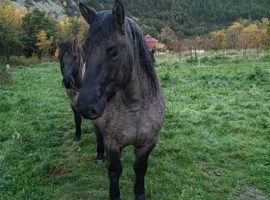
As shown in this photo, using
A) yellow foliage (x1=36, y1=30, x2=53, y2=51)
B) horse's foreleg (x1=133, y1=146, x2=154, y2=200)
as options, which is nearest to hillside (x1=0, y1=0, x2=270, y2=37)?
yellow foliage (x1=36, y1=30, x2=53, y2=51)

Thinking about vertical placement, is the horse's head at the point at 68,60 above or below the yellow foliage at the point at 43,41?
above

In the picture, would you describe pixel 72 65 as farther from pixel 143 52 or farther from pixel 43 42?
pixel 43 42

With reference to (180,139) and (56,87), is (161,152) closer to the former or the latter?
(180,139)

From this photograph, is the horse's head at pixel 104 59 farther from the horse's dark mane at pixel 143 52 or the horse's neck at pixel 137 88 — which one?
the horse's neck at pixel 137 88

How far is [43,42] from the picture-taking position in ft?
161

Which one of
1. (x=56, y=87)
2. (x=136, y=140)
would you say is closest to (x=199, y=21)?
(x=56, y=87)

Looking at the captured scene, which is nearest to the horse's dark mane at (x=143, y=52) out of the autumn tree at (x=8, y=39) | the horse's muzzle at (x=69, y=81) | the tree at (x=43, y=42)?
the horse's muzzle at (x=69, y=81)

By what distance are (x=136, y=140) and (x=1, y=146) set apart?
4594 mm

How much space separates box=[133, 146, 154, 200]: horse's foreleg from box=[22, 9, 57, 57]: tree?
48162 mm

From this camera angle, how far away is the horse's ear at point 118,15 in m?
3.57

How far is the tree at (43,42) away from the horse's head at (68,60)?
4228 cm

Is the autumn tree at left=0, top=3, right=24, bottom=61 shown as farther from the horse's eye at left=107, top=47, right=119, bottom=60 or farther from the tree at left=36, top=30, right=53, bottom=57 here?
the horse's eye at left=107, top=47, right=119, bottom=60

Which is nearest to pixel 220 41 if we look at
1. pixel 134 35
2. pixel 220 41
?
pixel 220 41

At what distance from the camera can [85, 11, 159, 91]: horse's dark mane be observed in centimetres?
367
